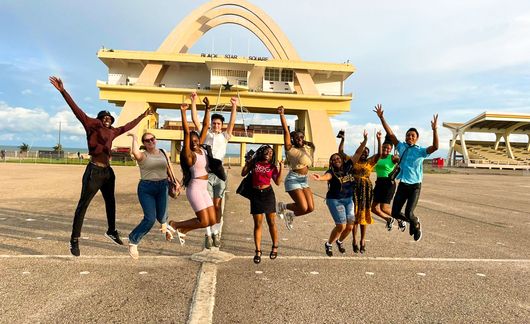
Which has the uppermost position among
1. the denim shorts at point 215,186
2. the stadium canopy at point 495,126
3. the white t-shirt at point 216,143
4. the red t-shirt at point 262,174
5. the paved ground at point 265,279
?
the stadium canopy at point 495,126

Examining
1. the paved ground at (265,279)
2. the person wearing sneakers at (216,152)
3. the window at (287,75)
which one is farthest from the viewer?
the window at (287,75)

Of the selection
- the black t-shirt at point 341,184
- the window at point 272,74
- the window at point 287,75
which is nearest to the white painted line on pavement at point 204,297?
the black t-shirt at point 341,184

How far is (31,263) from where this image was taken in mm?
5297

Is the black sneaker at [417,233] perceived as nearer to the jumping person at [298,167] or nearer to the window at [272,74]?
the jumping person at [298,167]

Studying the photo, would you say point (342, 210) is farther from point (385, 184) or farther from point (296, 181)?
point (385, 184)

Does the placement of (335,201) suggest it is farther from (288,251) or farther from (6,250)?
(6,250)

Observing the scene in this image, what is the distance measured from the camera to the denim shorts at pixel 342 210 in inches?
242

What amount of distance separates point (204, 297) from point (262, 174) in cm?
217

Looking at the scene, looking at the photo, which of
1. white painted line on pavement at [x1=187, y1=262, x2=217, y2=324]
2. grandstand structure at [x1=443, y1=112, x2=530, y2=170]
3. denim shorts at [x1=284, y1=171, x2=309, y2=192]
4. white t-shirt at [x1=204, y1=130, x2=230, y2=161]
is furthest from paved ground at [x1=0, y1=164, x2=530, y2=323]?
grandstand structure at [x1=443, y1=112, x2=530, y2=170]

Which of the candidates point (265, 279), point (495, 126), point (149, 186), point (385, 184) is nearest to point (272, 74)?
point (495, 126)

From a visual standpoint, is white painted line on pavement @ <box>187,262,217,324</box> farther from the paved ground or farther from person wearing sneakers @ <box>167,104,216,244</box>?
person wearing sneakers @ <box>167,104,216,244</box>

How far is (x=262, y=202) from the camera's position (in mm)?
5703

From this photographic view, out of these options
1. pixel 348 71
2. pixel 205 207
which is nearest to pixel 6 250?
pixel 205 207

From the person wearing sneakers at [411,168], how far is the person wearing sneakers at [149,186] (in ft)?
13.2
